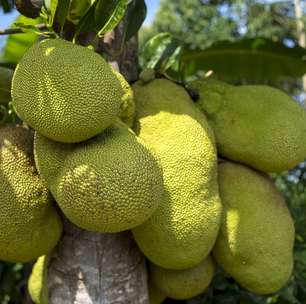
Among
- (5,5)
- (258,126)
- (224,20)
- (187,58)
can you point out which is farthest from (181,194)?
(224,20)

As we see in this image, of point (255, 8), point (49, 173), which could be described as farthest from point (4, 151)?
Answer: point (255, 8)

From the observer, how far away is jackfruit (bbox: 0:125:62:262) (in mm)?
1063

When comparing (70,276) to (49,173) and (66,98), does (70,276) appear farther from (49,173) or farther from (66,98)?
(66,98)

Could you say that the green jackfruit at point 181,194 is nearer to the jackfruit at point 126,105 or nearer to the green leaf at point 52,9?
the jackfruit at point 126,105

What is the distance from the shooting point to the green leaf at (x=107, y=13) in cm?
108

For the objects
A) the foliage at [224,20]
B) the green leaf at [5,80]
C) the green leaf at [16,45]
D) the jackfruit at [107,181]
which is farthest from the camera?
the foliage at [224,20]

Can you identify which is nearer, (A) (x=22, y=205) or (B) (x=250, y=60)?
(A) (x=22, y=205)

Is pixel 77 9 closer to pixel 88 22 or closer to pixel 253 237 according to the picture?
pixel 88 22

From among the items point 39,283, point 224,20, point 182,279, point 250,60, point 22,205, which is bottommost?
point 224,20

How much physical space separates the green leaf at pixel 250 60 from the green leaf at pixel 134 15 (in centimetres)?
50

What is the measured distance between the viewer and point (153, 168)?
0.96 meters

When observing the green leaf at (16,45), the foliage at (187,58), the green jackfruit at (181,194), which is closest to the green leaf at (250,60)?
the foliage at (187,58)

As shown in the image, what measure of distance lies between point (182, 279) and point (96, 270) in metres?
0.21

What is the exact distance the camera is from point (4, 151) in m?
1.10
